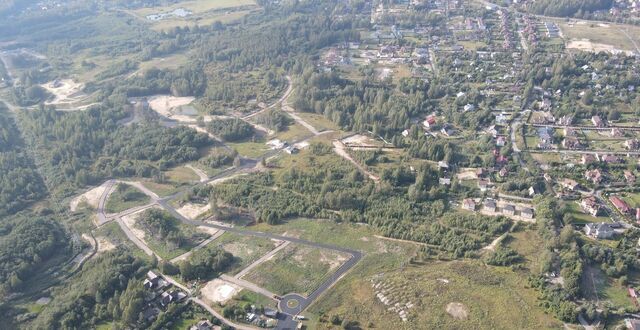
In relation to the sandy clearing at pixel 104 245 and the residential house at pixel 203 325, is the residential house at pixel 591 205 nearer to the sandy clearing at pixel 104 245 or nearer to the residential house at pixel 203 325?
the residential house at pixel 203 325

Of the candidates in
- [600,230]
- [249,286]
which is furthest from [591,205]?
[249,286]

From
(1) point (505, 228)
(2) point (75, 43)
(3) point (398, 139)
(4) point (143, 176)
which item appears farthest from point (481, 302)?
(2) point (75, 43)

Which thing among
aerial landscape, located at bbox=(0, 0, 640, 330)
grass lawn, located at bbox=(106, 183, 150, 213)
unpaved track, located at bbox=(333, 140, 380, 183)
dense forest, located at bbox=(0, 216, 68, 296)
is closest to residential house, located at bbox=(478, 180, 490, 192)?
aerial landscape, located at bbox=(0, 0, 640, 330)

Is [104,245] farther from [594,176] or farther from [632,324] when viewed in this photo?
[594,176]

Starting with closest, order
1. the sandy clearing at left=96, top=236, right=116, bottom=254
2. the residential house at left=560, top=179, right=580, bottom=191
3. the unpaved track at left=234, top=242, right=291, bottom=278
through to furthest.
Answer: the unpaved track at left=234, top=242, right=291, bottom=278 → the sandy clearing at left=96, top=236, right=116, bottom=254 → the residential house at left=560, top=179, right=580, bottom=191

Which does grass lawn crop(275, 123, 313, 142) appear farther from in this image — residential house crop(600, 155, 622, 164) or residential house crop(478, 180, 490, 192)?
residential house crop(600, 155, 622, 164)

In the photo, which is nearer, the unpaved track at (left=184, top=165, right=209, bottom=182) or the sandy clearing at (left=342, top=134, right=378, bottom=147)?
the unpaved track at (left=184, top=165, right=209, bottom=182)

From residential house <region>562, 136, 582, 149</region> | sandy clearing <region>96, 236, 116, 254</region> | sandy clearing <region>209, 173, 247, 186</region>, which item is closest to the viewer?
sandy clearing <region>96, 236, 116, 254</region>
